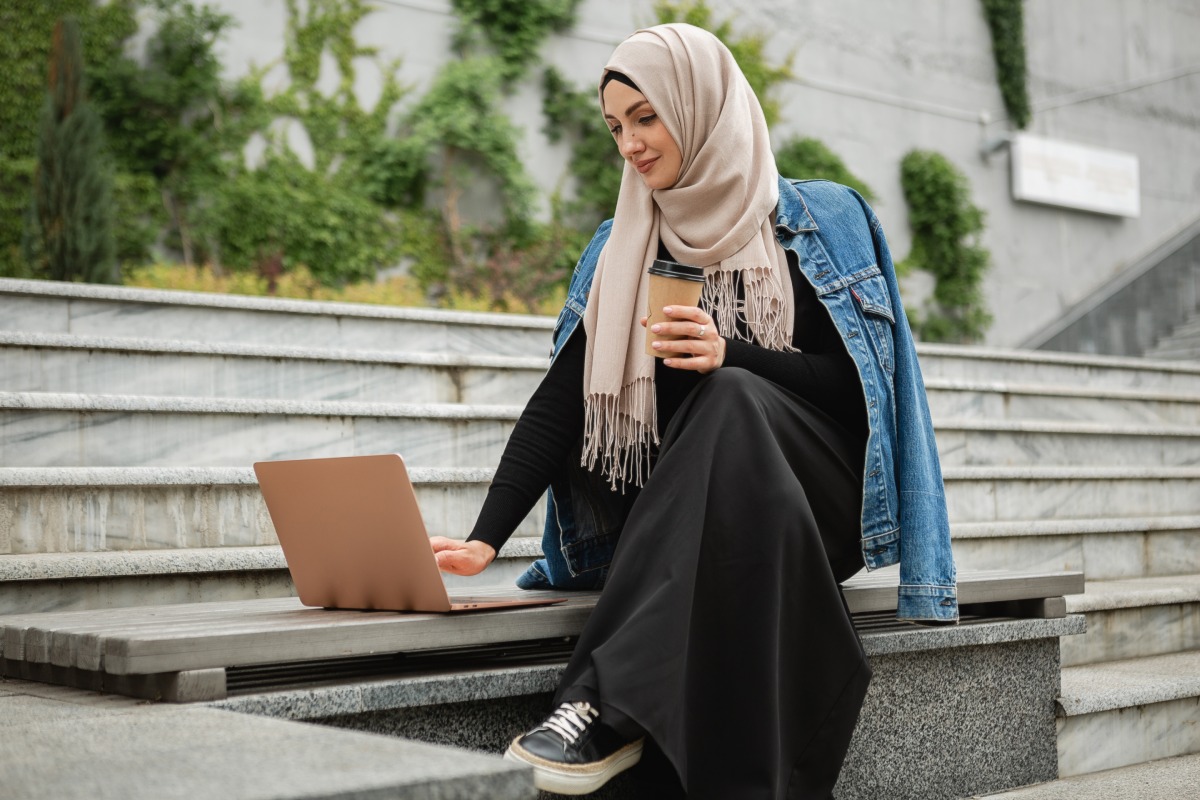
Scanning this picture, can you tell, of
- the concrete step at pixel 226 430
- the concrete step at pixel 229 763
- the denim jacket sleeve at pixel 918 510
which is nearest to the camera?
the concrete step at pixel 229 763

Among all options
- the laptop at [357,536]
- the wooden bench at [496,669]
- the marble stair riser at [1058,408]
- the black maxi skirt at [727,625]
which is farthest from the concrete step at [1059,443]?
the laptop at [357,536]

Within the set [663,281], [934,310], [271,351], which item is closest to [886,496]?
[663,281]

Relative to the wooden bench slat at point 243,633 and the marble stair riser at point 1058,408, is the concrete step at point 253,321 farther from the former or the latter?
the wooden bench slat at point 243,633

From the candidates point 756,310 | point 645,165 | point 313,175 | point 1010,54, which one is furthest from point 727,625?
point 1010,54

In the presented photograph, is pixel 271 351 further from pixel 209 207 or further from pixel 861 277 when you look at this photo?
pixel 209 207

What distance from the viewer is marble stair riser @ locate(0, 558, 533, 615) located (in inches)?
95.7

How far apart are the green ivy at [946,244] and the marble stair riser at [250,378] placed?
825cm

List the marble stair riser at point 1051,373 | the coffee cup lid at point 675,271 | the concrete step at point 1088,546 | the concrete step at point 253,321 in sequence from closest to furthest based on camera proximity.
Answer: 1. the coffee cup lid at point 675,271
2. the concrete step at point 1088,546
3. the concrete step at point 253,321
4. the marble stair riser at point 1051,373

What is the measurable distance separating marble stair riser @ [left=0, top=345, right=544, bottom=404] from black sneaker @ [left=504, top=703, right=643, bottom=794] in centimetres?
236

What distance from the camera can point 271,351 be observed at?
12.4ft

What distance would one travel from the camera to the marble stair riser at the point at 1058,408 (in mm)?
5301

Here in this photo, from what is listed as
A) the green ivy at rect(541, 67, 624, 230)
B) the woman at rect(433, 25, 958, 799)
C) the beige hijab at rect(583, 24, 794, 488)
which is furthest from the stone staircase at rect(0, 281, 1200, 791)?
the green ivy at rect(541, 67, 624, 230)

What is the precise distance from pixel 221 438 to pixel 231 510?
40cm

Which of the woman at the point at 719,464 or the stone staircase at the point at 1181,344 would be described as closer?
the woman at the point at 719,464
